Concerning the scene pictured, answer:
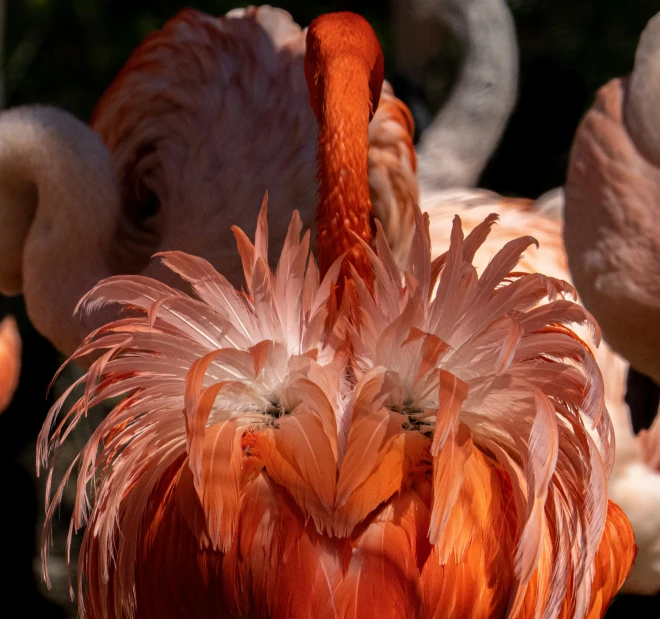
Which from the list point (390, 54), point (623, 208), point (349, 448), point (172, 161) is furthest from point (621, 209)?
point (390, 54)

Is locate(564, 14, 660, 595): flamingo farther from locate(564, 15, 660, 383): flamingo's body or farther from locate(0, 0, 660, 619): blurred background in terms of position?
locate(0, 0, 660, 619): blurred background

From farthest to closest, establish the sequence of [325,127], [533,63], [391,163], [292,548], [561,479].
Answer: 1. [533,63]
2. [391,163]
3. [325,127]
4. [561,479]
5. [292,548]

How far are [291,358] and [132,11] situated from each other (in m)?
2.51

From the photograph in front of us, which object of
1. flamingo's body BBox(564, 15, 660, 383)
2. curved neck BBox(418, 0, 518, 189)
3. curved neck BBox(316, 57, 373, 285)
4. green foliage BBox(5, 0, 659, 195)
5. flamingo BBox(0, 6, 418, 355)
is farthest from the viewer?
green foliage BBox(5, 0, 659, 195)

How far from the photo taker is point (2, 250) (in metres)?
2.00

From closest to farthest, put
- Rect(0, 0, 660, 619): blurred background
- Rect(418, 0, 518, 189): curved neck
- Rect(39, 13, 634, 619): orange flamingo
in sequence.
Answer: Rect(39, 13, 634, 619): orange flamingo < Rect(418, 0, 518, 189): curved neck < Rect(0, 0, 660, 619): blurred background

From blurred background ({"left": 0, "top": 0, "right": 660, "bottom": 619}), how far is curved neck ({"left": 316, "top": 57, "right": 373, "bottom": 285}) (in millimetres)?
1606

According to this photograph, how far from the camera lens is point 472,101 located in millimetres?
2740

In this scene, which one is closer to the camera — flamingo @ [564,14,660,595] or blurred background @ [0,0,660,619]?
flamingo @ [564,14,660,595]

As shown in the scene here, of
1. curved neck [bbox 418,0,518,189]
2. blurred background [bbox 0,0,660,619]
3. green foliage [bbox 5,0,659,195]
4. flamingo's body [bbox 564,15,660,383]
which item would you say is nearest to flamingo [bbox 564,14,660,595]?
flamingo's body [bbox 564,15,660,383]

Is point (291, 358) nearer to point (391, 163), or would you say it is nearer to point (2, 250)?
point (391, 163)

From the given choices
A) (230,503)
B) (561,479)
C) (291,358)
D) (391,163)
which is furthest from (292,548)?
(391,163)

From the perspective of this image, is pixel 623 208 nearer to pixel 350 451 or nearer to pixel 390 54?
pixel 350 451

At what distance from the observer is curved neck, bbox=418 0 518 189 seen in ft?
8.82
